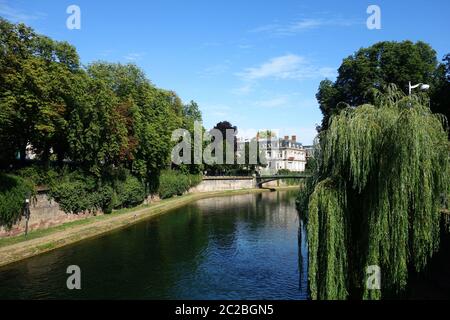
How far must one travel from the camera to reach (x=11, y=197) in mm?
30812

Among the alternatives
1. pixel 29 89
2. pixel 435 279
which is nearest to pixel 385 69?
pixel 435 279

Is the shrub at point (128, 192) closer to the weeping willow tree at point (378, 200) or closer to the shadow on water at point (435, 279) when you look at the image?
the weeping willow tree at point (378, 200)

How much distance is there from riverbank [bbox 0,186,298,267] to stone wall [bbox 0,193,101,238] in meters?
0.71

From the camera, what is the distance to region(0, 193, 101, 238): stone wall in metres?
32.1

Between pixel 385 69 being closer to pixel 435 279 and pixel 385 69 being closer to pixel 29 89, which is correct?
pixel 435 279

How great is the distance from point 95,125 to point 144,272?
19.9m

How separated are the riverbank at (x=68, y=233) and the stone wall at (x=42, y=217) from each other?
708 millimetres

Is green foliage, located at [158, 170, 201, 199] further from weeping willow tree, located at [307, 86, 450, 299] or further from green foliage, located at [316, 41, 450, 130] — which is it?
weeping willow tree, located at [307, 86, 450, 299]

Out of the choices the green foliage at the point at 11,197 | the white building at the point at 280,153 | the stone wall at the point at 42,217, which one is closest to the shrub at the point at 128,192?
the stone wall at the point at 42,217

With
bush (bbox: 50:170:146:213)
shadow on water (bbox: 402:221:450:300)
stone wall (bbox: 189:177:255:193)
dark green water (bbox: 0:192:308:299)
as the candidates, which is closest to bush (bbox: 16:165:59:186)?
bush (bbox: 50:170:146:213)

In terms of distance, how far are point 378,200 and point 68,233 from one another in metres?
28.3

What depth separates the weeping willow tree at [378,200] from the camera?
45.1 feet
